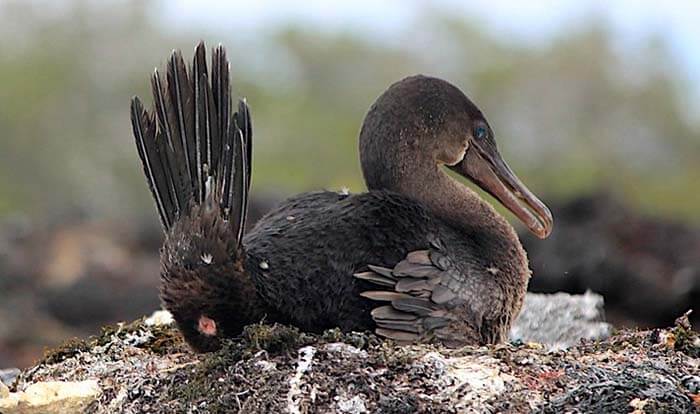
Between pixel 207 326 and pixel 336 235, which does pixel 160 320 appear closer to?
pixel 336 235

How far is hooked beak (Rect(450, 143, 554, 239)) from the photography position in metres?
7.77

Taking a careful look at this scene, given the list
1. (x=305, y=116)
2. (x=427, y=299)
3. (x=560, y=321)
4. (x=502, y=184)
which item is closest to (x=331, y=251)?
(x=427, y=299)

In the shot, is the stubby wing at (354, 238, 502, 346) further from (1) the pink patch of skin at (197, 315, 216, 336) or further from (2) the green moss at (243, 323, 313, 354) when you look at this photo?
(1) the pink patch of skin at (197, 315, 216, 336)

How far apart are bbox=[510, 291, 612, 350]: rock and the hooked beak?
39.1 inches

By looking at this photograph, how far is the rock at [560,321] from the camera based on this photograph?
8.63 metres

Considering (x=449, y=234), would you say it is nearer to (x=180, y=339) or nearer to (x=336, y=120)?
(x=180, y=339)

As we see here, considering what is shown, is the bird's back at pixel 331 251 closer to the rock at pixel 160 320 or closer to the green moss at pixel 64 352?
the green moss at pixel 64 352

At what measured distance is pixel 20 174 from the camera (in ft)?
114

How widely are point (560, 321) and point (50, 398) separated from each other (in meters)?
3.95

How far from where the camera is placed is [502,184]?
7875 mm

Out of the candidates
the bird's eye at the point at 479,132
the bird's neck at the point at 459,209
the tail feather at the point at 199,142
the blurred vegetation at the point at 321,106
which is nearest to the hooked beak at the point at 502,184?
the bird's eye at the point at 479,132

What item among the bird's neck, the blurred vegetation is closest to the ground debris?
the bird's neck

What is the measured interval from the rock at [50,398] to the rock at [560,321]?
10.6ft

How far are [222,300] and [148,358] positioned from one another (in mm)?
841
